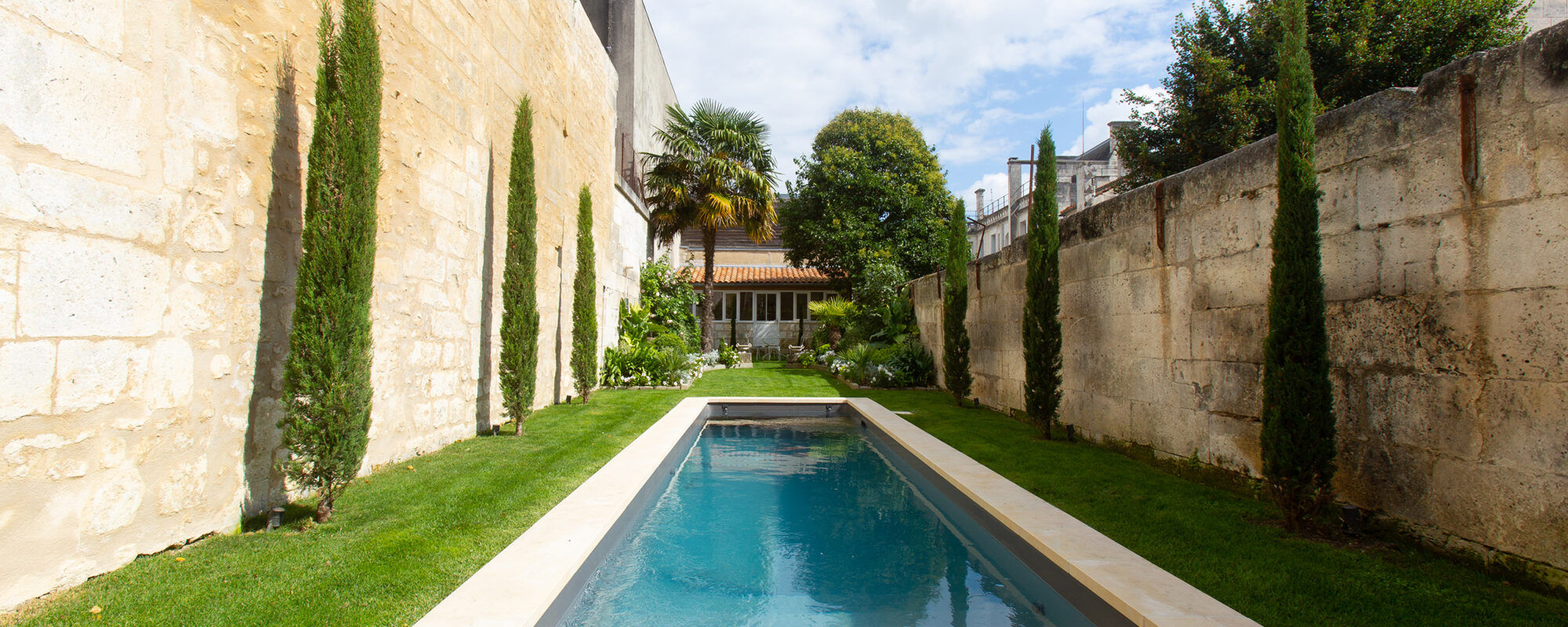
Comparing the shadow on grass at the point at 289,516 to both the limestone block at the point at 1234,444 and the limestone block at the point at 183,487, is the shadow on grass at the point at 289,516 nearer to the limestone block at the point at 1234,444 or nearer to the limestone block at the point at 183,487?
the limestone block at the point at 183,487

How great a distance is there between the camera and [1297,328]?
11.8 ft

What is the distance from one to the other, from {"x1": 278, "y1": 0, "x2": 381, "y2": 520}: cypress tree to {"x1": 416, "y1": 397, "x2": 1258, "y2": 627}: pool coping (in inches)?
49.4

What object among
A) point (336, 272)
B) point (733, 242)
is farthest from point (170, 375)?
point (733, 242)

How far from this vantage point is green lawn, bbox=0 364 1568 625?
2666mm

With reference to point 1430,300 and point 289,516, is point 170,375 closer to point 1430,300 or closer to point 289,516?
point 289,516

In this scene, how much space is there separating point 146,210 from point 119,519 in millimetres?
1385

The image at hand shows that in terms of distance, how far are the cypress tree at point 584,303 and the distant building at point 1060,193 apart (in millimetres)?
19002

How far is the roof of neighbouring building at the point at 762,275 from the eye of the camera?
2416 centimetres

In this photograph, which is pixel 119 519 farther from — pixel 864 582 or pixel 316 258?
pixel 864 582

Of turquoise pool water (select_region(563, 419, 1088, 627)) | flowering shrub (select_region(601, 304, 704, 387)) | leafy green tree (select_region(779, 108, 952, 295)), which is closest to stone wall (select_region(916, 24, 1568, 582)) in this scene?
turquoise pool water (select_region(563, 419, 1088, 627))

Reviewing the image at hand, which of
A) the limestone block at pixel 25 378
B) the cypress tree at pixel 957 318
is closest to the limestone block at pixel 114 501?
the limestone block at pixel 25 378

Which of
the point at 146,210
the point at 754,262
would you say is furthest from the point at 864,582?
the point at 754,262

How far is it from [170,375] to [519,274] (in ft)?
12.5

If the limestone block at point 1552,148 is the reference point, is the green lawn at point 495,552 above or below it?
below
